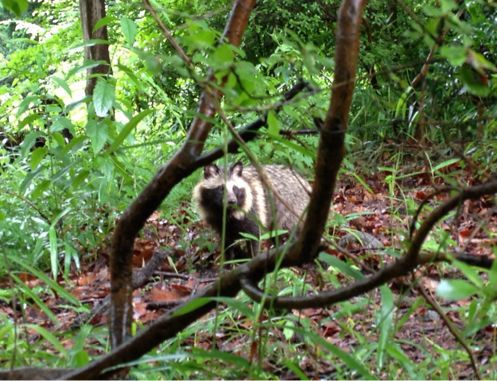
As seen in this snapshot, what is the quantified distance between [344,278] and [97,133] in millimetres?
1524

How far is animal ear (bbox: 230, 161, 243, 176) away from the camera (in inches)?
233

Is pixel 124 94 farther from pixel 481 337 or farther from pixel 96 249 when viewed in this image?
pixel 481 337

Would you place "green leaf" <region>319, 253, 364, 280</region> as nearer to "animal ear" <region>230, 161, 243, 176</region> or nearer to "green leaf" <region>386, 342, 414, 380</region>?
"green leaf" <region>386, 342, 414, 380</region>

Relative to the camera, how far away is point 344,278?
12.3 feet

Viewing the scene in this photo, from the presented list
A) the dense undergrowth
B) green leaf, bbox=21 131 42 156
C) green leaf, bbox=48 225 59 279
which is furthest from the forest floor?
green leaf, bbox=21 131 42 156

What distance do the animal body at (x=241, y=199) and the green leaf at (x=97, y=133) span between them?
1562mm

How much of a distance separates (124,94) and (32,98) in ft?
11.3

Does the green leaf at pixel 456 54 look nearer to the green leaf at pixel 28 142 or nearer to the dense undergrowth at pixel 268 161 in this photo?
the dense undergrowth at pixel 268 161

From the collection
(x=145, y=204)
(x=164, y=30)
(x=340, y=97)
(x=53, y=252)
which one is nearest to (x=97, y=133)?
(x=53, y=252)

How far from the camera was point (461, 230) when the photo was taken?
14.6ft

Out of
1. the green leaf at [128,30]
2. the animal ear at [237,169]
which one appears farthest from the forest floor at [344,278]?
the green leaf at [128,30]

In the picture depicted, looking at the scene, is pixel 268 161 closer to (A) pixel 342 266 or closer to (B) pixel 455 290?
(A) pixel 342 266

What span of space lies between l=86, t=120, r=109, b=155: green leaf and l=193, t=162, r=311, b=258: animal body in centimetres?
156

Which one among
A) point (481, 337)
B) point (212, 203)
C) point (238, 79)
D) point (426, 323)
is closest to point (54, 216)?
point (212, 203)
